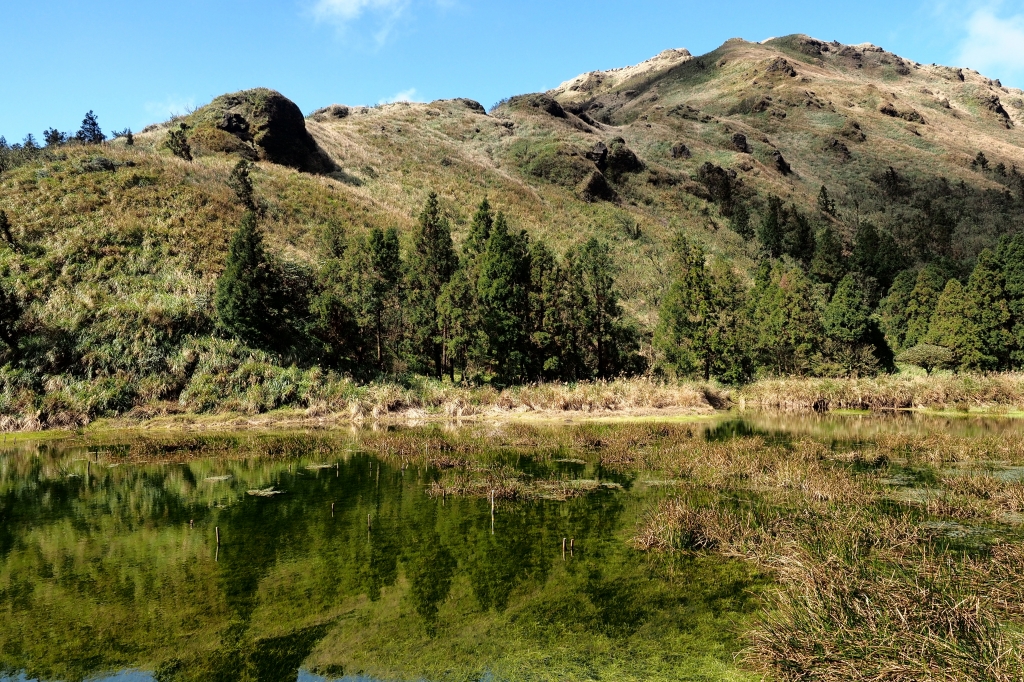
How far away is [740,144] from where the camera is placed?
145750 mm

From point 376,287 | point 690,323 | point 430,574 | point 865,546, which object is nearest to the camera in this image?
point 430,574

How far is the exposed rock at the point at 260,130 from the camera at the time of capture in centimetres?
8000

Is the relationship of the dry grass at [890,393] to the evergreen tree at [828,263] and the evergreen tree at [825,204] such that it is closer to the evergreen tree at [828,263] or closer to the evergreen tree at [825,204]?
the evergreen tree at [828,263]

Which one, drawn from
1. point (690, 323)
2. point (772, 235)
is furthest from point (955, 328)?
point (772, 235)

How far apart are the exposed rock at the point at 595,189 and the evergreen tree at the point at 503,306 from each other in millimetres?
59948

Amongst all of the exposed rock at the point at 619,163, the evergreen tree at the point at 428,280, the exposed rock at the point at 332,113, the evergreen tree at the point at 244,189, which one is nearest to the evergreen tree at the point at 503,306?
the evergreen tree at the point at 428,280

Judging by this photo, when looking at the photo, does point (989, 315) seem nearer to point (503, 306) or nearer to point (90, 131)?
point (503, 306)

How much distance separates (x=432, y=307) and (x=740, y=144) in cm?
12714

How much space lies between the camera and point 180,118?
92.1 m

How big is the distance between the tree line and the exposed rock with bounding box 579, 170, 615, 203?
55.3 meters

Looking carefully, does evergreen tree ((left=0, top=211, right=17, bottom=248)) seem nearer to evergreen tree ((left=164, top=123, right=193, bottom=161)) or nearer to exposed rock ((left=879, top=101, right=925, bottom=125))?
evergreen tree ((left=164, top=123, right=193, bottom=161))

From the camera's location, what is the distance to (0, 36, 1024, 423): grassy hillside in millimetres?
40312

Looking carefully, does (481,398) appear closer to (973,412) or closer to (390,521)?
(390,521)

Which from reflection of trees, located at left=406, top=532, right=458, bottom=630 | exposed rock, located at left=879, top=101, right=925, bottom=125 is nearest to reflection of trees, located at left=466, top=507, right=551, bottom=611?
reflection of trees, located at left=406, top=532, right=458, bottom=630
